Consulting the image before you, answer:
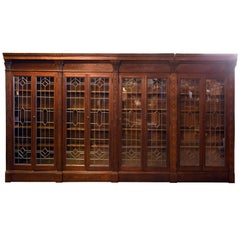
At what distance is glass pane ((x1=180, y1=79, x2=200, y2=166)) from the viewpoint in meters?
6.84

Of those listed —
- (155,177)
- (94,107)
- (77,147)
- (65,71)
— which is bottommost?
(155,177)

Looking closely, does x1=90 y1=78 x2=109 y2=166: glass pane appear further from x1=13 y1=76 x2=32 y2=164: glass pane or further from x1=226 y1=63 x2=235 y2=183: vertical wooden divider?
x1=226 y1=63 x2=235 y2=183: vertical wooden divider

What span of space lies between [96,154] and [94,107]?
86 centimetres

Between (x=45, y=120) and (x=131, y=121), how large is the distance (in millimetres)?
1573

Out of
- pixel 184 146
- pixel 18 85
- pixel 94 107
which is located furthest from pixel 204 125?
pixel 18 85

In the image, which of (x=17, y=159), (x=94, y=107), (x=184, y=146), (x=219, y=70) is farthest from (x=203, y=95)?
(x=17, y=159)

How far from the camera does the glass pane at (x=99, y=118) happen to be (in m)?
6.86

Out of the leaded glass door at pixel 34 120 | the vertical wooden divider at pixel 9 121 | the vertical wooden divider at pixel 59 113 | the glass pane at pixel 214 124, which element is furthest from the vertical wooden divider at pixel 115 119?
the vertical wooden divider at pixel 9 121

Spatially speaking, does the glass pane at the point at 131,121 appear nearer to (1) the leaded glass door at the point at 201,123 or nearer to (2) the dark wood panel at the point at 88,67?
(2) the dark wood panel at the point at 88,67

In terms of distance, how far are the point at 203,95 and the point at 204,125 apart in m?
0.54

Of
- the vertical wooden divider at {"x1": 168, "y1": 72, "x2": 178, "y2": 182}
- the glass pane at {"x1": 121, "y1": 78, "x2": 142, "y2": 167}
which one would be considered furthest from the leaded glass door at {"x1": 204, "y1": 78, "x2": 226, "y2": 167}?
the glass pane at {"x1": 121, "y1": 78, "x2": 142, "y2": 167}

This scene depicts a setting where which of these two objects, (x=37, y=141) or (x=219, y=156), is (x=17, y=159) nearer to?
(x=37, y=141)

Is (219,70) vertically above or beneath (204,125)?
above

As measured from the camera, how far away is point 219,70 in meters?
6.77
